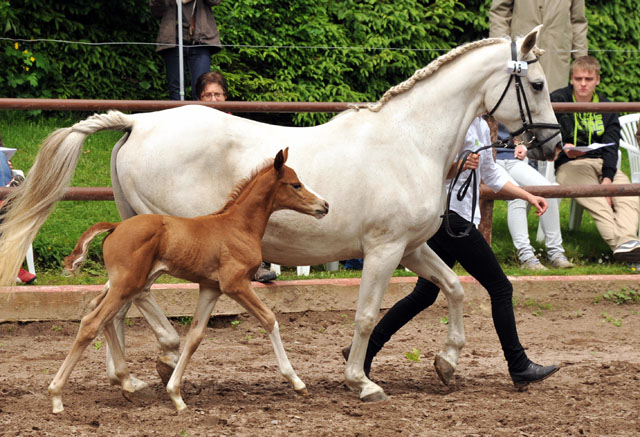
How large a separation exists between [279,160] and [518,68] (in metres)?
1.51

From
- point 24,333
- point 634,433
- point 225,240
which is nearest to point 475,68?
point 225,240

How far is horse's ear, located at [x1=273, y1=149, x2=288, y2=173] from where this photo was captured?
16.4ft

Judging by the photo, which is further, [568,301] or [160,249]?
[568,301]

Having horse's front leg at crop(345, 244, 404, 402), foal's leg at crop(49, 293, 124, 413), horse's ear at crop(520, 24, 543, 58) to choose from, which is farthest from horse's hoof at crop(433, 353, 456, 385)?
foal's leg at crop(49, 293, 124, 413)

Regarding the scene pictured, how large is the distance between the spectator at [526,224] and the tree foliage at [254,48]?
8.26 feet

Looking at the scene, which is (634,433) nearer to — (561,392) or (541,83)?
(561,392)

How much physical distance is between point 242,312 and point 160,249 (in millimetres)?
2570

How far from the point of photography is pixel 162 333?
5.43 meters

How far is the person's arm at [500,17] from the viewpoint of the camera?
31.9 ft

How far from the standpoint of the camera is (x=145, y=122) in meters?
5.55

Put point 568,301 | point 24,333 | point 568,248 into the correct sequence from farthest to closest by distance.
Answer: point 568,248 → point 568,301 → point 24,333

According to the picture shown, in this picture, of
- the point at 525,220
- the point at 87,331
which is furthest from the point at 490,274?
the point at 525,220

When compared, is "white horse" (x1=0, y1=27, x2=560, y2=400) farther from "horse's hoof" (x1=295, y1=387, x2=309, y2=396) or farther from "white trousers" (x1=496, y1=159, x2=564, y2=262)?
"white trousers" (x1=496, y1=159, x2=564, y2=262)

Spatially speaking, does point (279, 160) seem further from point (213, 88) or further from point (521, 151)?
point (213, 88)
